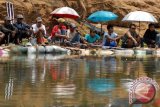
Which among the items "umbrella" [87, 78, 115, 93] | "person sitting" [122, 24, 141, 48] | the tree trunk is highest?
the tree trunk

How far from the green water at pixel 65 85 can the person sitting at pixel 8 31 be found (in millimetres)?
7027

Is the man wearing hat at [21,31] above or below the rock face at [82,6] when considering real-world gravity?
below

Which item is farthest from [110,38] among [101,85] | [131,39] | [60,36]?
[101,85]

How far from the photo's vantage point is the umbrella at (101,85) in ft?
29.4

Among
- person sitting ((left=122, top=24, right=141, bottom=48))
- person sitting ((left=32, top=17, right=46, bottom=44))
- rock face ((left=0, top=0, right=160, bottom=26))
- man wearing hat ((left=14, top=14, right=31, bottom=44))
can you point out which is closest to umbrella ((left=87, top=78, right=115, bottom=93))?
man wearing hat ((left=14, top=14, right=31, bottom=44))

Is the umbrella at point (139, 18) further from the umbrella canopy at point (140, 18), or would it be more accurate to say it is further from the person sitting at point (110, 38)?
the person sitting at point (110, 38)

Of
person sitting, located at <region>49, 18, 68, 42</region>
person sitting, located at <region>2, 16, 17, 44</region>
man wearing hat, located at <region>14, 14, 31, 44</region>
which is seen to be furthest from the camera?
person sitting, located at <region>49, 18, 68, 42</region>

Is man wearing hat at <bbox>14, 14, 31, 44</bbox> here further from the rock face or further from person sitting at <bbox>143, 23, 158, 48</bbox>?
person sitting at <bbox>143, 23, 158, 48</bbox>

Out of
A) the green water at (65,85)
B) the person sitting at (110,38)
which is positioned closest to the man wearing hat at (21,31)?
the person sitting at (110,38)

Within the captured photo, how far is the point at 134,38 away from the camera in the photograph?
22609 mm

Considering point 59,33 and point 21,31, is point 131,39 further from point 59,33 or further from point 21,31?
point 21,31

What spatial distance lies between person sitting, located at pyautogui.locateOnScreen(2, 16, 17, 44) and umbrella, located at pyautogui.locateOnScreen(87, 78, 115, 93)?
1073cm

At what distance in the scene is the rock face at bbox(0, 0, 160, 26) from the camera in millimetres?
26734

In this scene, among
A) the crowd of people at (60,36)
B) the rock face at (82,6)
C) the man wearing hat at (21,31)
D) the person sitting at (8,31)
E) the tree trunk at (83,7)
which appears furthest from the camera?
the tree trunk at (83,7)
